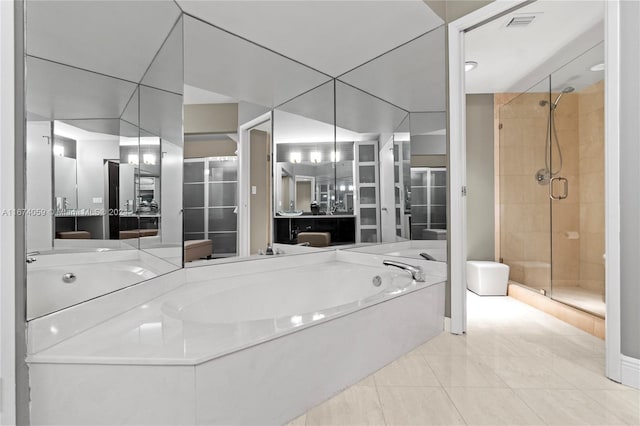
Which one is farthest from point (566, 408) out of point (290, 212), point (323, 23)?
point (323, 23)

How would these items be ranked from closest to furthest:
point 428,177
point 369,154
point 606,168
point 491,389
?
point 491,389 → point 606,168 → point 428,177 → point 369,154

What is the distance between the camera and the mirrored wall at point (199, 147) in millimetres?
1075

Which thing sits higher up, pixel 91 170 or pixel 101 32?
pixel 101 32

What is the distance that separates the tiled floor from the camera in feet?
4.19

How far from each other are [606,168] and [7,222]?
97.5 inches

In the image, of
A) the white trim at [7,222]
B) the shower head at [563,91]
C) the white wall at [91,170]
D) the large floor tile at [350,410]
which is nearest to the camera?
the white trim at [7,222]

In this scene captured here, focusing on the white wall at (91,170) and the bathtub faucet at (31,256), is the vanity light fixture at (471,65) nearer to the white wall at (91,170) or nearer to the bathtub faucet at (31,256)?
the white wall at (91,170)

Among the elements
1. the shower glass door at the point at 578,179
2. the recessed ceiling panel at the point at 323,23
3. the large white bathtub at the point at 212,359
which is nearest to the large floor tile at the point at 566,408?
the large white bathtub at the point at 212,359

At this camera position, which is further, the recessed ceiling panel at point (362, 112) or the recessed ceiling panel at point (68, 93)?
the recessed ceiling panel at point (362, 112)

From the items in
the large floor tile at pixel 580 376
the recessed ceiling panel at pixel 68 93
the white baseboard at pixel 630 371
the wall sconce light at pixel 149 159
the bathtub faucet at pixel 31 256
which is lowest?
the large floor tile at pixel 580 376

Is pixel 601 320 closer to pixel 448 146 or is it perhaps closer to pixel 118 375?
pixel 448 146

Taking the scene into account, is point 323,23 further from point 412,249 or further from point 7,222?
point 7,222

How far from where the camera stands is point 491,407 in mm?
1348

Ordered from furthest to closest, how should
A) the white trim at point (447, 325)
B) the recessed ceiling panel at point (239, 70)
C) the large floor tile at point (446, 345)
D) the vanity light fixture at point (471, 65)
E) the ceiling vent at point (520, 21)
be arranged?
the vanity light fixture at point (471, 65) < the ceiling vent at point (520, 21) < the white trim at point (447, 325) < the recessed ceiling panel at point (239, 70) < the large floor tile at point (446, 345)
